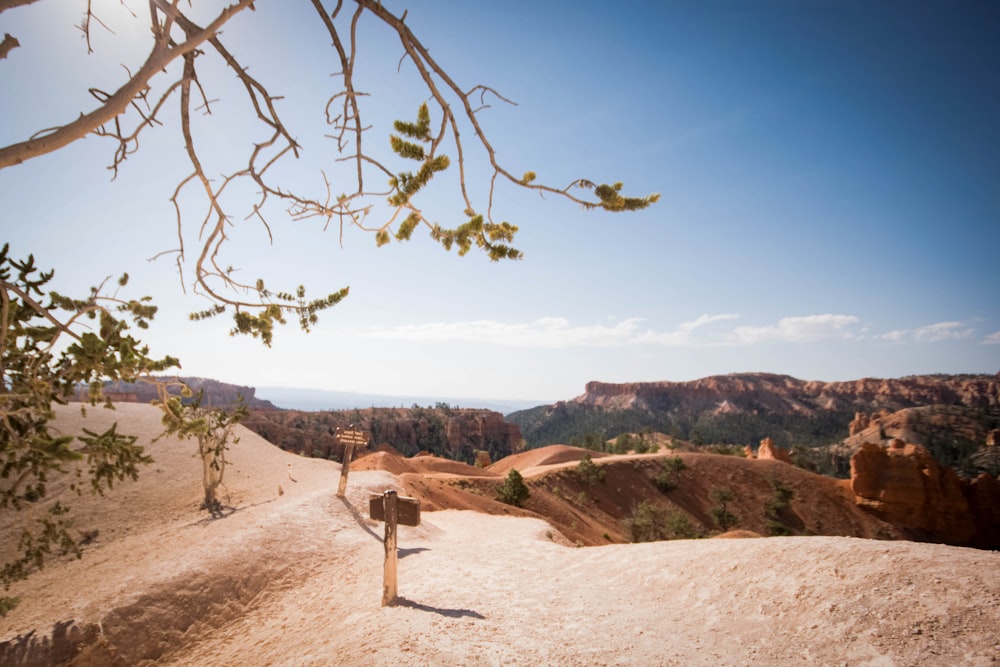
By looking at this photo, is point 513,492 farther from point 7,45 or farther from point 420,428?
point 420,428

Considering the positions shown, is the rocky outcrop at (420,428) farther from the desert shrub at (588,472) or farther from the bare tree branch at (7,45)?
the bare tree branch at (7,45)

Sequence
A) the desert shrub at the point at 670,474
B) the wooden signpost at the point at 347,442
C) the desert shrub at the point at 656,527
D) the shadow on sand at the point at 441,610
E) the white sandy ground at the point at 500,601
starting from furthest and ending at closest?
the desert shrub at the point at 670,474 < the desert shrub at the point at 656,527 < the wooden signpost at the point at 347,442 < the shadow on sand at the point at 441,610 < the white sandy ground at the point at 500,601

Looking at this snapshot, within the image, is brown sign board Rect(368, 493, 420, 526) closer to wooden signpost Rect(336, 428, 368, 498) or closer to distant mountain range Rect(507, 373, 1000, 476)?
wooden signpost Rect(336, 428, 368, 498)

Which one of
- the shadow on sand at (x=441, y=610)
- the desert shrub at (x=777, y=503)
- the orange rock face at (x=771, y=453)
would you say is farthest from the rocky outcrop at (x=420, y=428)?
the shadow on sand at (x=441, y=610)

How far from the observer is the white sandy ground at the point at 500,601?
4.94 metres

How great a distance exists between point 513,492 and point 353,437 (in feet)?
43.1

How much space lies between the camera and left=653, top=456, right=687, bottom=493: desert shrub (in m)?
36.3

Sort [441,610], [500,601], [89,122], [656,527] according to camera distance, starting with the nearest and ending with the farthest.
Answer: [89,122] → [441,610] → [500,601] → [656,527]

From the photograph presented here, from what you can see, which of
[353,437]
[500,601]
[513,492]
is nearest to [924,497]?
[513,492]

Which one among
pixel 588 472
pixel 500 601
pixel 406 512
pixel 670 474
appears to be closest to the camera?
pixel 500 601

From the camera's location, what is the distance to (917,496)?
34312 mm

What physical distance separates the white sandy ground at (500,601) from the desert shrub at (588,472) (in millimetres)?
23662

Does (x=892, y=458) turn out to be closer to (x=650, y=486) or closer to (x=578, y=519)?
(x=650, y=486)

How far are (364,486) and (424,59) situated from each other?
14786mm
